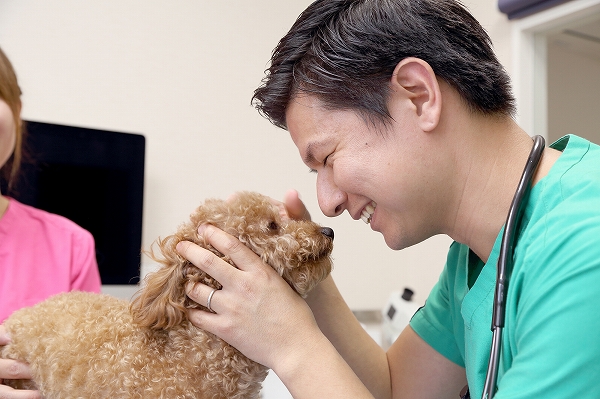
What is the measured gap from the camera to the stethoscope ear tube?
78 centimetres

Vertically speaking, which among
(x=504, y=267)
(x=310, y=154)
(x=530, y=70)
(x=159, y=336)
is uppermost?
(x=530, y=70)

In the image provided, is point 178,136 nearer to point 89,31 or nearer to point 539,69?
point 89,31

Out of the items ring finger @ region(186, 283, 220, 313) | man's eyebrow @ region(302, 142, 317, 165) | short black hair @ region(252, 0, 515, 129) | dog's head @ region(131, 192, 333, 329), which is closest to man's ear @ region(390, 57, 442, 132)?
short black hair @ region(252, 0, 515, 129)

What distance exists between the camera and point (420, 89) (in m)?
0.84

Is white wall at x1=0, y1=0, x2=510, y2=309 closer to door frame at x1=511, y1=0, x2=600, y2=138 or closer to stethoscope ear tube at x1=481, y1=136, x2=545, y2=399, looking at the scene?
door frame at x1=511, y1=0, x2=600, y2=138

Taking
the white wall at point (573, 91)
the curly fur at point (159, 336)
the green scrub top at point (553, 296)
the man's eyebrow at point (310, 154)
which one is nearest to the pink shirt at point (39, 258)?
the curly fur at point (159, 336)

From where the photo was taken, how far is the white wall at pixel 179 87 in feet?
6.41

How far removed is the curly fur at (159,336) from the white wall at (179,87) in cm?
94

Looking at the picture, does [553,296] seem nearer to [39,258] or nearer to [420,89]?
[420,89]

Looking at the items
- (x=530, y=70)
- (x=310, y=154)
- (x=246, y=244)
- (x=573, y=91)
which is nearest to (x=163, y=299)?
(x=246, y=244)

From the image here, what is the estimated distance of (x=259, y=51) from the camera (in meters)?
2.42

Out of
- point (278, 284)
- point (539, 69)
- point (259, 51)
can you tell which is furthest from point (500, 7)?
point (278, 284)

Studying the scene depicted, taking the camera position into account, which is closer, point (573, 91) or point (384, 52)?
point (384, 52)

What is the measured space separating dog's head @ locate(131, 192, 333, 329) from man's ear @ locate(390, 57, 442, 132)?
0.33 meters
